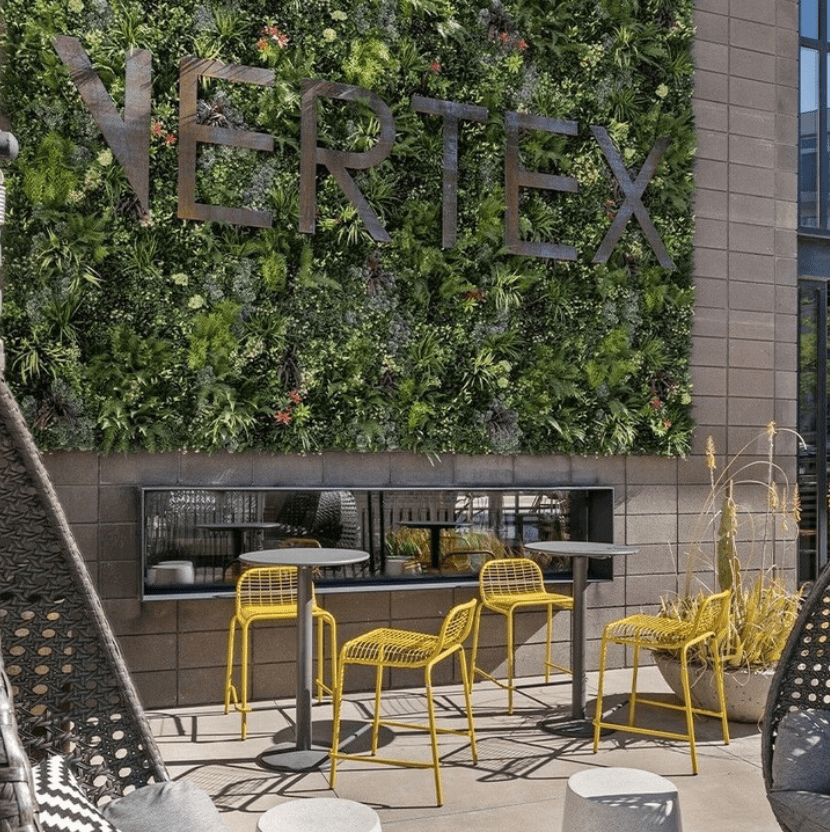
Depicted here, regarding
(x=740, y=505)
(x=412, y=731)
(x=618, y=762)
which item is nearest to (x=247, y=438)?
(x=412, y=731)

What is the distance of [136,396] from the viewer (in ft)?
15.0

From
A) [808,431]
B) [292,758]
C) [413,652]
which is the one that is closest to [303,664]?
[292,758]

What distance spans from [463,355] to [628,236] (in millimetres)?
1259

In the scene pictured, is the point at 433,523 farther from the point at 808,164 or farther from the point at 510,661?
the point at 808,164

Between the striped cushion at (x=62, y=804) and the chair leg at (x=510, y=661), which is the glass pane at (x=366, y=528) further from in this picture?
the striped cushion at (x=62, y=804)

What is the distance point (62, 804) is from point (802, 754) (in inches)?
74.5

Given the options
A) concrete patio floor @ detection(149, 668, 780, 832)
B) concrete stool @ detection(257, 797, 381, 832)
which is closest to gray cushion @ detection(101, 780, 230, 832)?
concrete stool @ detection(257, 797, 381, 832)

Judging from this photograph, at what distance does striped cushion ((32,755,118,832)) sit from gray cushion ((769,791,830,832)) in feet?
5.48

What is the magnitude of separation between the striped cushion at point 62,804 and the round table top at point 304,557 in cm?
176

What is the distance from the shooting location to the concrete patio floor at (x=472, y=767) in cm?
337

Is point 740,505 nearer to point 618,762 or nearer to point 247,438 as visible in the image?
point 618,762

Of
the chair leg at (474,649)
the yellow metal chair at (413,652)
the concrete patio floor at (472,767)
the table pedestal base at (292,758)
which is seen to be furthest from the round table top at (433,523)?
the table pedestal base at (292,758)

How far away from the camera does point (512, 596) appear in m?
4.91

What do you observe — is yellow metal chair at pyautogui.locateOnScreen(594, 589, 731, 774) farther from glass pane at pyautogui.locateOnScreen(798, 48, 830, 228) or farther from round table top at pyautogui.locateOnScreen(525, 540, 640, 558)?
glass pane at pyautogui.locateOnScreen(798, 48, 830, 228)
